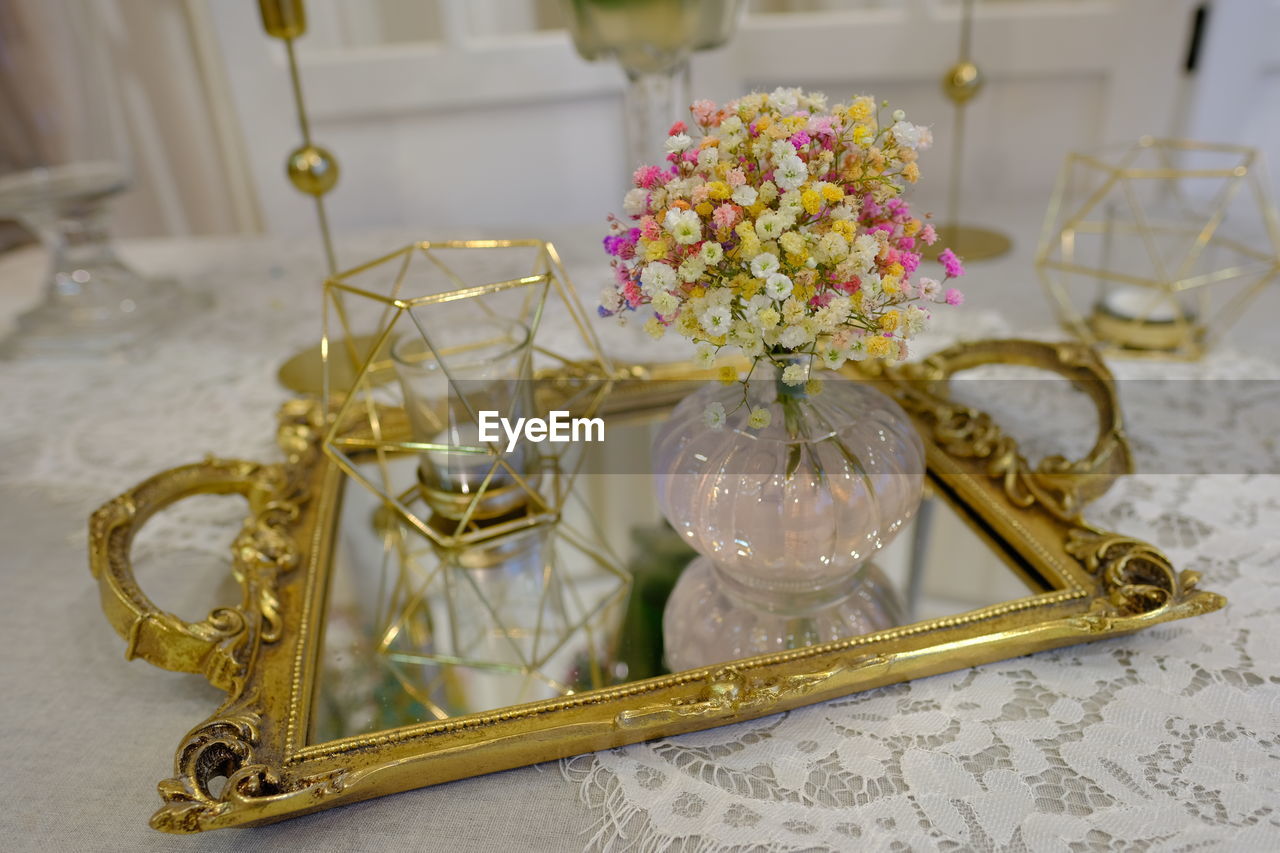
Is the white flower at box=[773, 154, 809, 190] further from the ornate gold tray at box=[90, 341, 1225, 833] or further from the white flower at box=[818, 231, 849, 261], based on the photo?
the ornate gold tray at box=[90, 341, 1225, 833]

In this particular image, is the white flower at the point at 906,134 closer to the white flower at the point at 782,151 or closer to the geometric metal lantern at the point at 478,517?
the white flower at the point at 782,151

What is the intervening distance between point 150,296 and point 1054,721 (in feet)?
3.88

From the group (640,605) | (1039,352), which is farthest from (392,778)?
(1039,352)

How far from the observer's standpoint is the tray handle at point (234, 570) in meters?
0.54

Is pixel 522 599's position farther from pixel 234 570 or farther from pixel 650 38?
pixel 650 38

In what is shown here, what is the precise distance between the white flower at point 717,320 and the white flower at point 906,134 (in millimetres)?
131

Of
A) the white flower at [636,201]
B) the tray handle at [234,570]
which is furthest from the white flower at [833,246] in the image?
the tray handle at [234,570]

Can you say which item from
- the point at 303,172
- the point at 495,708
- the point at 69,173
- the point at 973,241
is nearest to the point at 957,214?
the point at 973,241

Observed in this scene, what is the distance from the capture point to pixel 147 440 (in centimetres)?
94

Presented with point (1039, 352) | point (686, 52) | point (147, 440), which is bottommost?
point (147, 440)

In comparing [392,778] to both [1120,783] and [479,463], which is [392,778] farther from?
[1120,783]

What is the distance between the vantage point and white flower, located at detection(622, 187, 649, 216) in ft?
1.67

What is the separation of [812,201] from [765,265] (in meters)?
0.04

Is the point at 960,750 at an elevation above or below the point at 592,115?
below
